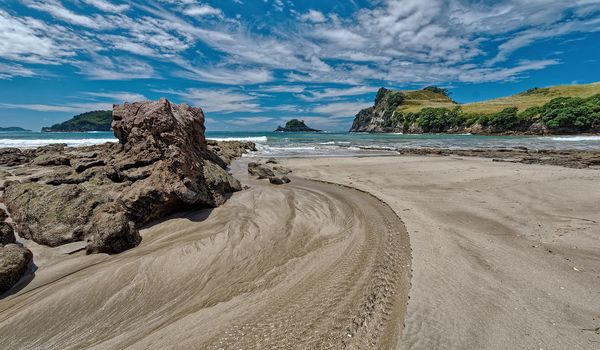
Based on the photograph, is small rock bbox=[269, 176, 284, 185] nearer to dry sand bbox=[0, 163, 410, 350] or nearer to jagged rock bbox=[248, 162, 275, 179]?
jagged rock bbox=[248, 162, 275, 179]

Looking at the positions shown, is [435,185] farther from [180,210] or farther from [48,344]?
[48,344]

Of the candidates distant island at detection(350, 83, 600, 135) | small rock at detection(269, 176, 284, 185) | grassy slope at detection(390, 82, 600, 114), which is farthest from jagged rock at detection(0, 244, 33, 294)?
grassy slope at detection(390, 82, 600, 114)

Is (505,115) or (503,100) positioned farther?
(503,100)

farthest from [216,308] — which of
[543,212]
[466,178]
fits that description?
[466,178]

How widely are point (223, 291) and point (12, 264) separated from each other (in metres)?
3.12

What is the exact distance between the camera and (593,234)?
5336 mm

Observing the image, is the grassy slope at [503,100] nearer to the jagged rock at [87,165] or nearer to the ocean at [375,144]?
the ocean at [375,144]

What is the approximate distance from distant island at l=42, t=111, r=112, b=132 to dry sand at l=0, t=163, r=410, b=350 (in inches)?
7608

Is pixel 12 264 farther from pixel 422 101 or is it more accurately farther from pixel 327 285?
pixel 422 101

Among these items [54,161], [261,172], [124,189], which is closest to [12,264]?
[124,189]

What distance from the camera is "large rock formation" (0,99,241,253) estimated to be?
526cm

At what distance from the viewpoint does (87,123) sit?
16800cm

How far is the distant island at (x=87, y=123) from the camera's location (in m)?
166

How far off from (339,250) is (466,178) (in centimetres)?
903
